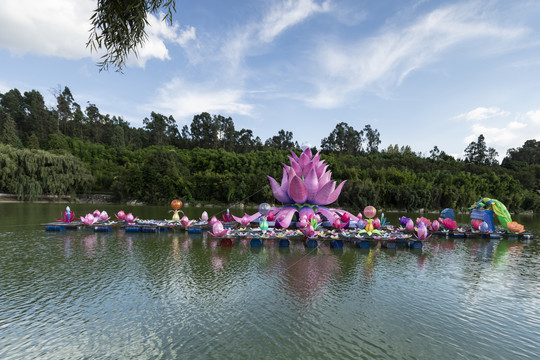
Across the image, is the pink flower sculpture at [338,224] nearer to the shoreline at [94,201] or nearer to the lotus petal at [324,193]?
the lotus petal at [324,193]

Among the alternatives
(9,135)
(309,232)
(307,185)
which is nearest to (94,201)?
(9,135)

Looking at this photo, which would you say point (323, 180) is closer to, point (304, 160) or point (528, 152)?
point (304, 160)

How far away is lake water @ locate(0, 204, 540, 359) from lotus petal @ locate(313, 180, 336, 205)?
4.91 metres

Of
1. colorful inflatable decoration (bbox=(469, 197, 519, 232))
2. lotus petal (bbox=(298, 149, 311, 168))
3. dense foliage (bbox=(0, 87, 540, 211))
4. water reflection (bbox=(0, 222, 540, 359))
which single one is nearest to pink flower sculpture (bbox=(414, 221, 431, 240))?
water reflection (bbox=(0, 222, 540, 359))

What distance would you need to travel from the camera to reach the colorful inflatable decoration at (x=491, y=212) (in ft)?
54.6

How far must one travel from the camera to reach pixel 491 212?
17.1 m

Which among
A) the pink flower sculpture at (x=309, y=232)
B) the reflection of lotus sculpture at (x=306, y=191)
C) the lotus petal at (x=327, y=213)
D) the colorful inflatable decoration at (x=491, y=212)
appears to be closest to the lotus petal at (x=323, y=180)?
the reflection of lotus sculpture at (x=306, y=191)

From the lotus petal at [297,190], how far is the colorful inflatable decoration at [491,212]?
1050 centimetres

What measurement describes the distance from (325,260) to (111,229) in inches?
443

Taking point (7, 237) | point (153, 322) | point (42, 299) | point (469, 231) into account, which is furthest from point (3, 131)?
point (469, 231)

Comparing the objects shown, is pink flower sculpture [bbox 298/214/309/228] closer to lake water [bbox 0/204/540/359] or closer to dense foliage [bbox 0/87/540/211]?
lake water [bbox 0/204/540/359]

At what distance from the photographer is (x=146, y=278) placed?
25.8 feet

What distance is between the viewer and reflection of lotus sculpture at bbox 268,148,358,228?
15398mm

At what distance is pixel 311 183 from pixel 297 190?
87 centimetres
